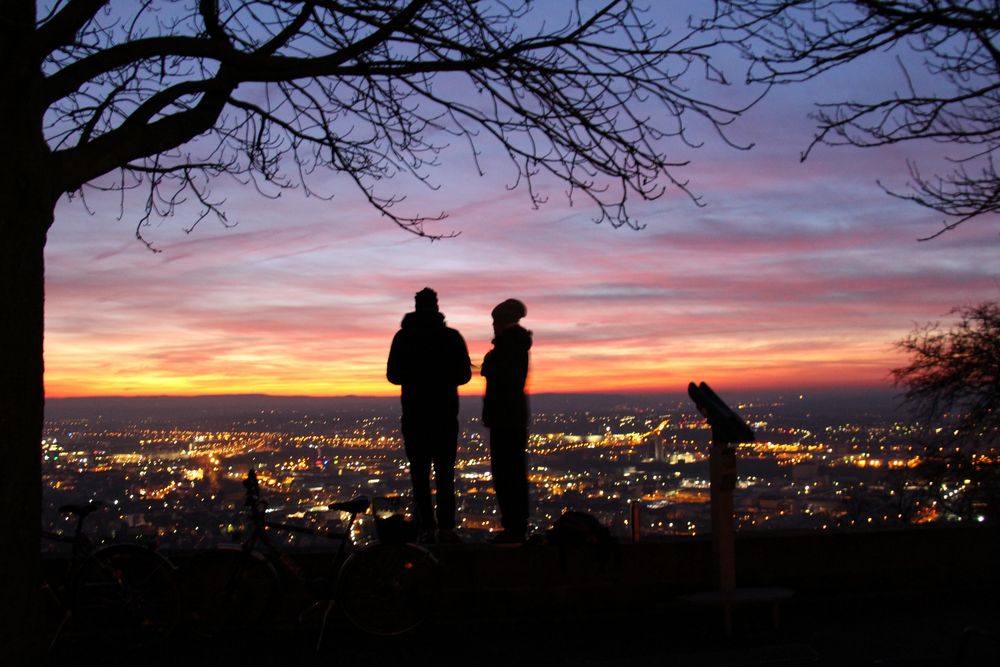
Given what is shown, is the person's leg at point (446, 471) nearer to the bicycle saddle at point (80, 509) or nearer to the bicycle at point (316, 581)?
the bicycle at point (316, 581)

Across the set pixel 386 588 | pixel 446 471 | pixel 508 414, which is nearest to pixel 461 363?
pixel 508 414

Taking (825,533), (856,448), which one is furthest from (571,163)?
(856,448)

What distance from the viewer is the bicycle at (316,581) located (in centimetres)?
716

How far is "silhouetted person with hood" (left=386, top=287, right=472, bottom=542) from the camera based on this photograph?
28.2 feet

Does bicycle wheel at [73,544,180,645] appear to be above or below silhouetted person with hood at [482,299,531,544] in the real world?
below

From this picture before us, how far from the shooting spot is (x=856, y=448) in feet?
64.3

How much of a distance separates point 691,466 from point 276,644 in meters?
6.77

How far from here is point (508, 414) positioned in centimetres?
861

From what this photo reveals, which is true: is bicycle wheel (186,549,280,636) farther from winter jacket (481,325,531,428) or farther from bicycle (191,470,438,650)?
winter jacket (481,325,531,428)

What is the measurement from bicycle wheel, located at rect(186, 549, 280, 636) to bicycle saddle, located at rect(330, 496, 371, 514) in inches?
24.8

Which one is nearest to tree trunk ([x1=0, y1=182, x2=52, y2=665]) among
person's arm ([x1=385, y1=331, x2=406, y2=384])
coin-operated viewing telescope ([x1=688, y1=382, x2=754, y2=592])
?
person's arm ([x1=385, y1=331, x2=406, y2=384])

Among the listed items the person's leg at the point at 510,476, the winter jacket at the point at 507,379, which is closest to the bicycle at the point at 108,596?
the person's leg at the point at 510,476

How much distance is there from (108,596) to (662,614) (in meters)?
4.02

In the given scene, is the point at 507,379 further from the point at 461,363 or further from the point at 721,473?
the point at 721,473
